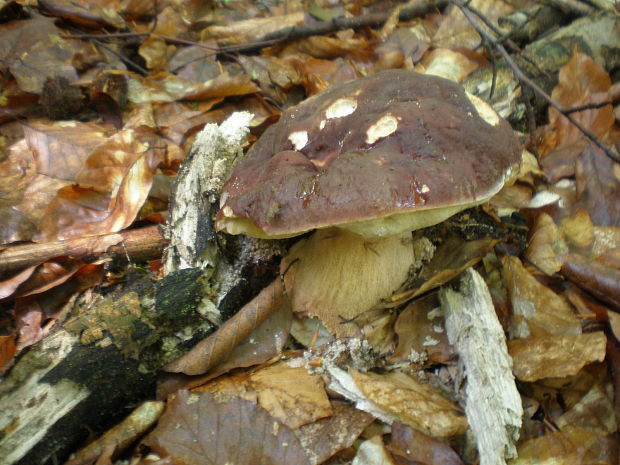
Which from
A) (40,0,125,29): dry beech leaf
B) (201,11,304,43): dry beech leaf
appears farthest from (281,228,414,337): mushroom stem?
(40,0,125,29): dry beech leaf

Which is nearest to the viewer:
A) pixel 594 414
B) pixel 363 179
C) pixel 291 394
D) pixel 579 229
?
pixel 363 179

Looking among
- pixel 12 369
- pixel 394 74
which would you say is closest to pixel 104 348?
pixel 12 369

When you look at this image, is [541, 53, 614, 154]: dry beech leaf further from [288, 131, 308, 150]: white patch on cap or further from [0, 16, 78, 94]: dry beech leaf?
[0, 16, 78, 94]: dry beech leaf

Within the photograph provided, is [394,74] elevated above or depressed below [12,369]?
above

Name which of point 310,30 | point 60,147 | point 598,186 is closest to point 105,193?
point 60,147

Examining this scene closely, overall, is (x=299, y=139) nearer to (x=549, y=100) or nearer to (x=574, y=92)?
(x=549, y=100)

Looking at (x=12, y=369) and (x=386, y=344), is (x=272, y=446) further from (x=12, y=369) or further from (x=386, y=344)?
(x=12, y=369)

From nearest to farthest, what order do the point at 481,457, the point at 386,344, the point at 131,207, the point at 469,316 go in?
the point at 481,457 → the point at 469,316 → the point at 386,344 → the point at 131,207
